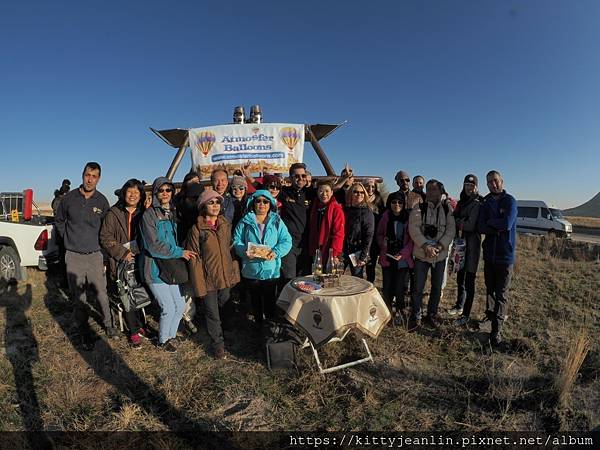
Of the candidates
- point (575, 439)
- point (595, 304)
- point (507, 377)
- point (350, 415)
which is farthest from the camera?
point (595, 304)

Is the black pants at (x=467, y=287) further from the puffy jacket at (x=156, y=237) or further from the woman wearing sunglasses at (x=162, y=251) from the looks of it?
the puffy jacket at (x=156, y=237)

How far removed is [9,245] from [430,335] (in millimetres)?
7854

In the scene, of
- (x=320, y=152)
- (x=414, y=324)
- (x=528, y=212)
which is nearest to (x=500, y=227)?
(x=414, y=324)

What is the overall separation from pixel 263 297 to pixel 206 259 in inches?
41.0

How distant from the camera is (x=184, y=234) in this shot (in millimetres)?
4531

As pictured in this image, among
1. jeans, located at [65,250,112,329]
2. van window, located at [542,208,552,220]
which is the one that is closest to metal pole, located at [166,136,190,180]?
jeans, located at [65,250,112,329]

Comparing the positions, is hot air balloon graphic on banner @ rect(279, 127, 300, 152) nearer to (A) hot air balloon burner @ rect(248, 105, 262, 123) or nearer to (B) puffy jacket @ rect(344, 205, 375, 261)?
→ (A) hot air balloon burner @ rect(248, 105, 262, 123)

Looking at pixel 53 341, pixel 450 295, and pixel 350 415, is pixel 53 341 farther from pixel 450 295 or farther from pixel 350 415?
pixel 450 295

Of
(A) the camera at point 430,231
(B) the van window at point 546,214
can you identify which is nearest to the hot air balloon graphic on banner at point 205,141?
(A) the camera at point 430,231

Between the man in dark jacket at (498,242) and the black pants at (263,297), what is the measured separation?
115 inches

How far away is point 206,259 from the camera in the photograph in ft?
12.6

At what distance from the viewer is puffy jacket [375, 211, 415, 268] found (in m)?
4.68

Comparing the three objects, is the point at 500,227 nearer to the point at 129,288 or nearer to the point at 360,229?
the point at 360,229

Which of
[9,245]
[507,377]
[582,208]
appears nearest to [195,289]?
[507,377]
